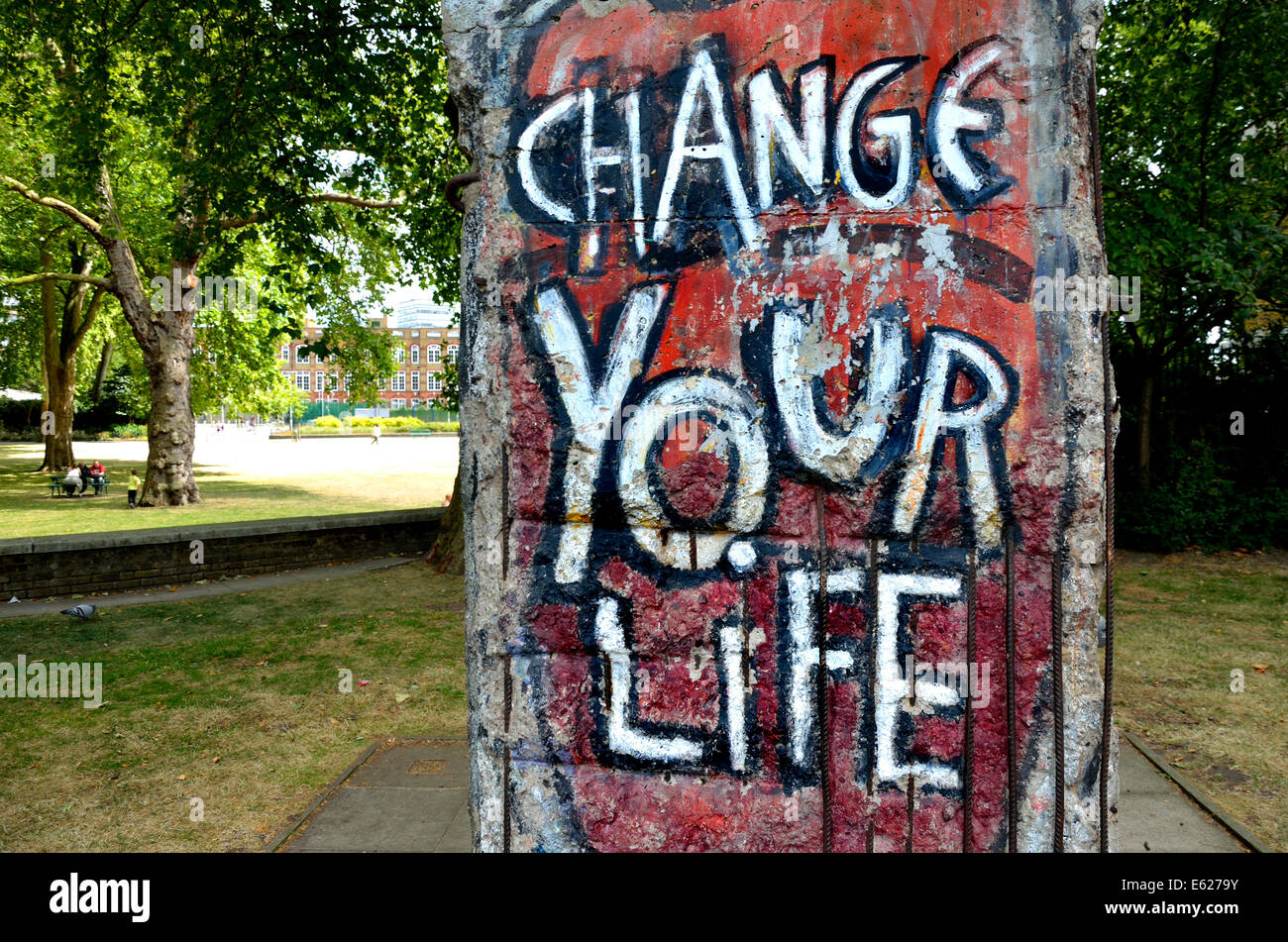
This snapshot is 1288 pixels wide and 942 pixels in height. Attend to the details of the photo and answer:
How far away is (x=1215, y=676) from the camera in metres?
6.19

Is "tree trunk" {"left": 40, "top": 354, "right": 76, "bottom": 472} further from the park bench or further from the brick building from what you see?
the brick building

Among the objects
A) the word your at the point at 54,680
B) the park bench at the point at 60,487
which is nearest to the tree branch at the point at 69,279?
the park bench at the point at 60,487

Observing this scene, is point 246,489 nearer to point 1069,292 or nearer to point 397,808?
point 397,808

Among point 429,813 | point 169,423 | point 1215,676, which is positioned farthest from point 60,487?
point 1215,676

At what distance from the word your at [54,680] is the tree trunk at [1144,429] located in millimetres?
12134

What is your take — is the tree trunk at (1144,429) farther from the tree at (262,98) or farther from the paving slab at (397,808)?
the paving slab at (397,808)

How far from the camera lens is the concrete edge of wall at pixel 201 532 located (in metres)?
8.84

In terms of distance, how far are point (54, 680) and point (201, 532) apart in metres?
3.82

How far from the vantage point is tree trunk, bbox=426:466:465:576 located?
33.9 ft

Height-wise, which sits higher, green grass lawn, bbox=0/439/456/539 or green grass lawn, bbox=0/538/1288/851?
green grass lawn, bbox=0/439/456/539

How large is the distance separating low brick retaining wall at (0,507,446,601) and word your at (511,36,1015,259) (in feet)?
29.7

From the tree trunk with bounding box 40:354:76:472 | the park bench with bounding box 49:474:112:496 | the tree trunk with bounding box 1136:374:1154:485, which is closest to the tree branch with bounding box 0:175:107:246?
the park bench with bounding box 49:474:112:496

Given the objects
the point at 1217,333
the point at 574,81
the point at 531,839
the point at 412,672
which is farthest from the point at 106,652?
the point at 1217,333

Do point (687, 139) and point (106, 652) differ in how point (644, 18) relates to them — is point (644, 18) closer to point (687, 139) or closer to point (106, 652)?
point (687, 139)
